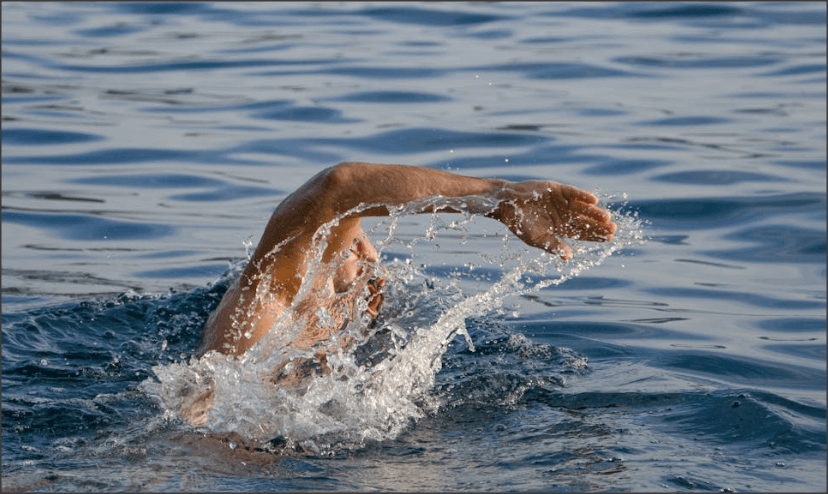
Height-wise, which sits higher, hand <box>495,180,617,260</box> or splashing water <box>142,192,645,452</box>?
hand <box>495,180,617,260</box>

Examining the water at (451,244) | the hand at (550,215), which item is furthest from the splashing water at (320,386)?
the hand at (550,215)

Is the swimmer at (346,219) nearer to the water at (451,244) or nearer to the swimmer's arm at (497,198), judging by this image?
the swimmer's arm at (497,198)

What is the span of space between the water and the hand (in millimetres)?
267

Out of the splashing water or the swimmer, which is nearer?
the splashing water

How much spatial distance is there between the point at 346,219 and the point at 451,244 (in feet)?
10.0

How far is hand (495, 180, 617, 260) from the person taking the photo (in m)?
4.32

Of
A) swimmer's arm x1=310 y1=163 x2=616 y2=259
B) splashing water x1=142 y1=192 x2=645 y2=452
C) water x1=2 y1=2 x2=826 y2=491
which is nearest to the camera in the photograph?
water x1=2 y1=2 x2=826 y2=491

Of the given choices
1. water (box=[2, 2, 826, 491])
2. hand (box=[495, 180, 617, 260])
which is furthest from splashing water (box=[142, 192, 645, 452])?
hand (box=[495, 180, 617, 260])

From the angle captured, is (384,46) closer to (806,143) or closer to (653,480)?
(806,143)

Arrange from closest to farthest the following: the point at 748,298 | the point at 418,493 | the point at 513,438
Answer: the point at 418,493 → the point at 513,438 → the point at 748,298

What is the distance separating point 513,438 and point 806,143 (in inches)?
251

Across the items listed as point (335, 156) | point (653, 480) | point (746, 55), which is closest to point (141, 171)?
point (335, 156)

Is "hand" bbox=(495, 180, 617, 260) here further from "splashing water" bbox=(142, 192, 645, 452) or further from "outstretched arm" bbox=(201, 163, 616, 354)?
"splashing water" bbox=(142, 192, 645, 452)

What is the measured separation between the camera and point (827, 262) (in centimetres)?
697
